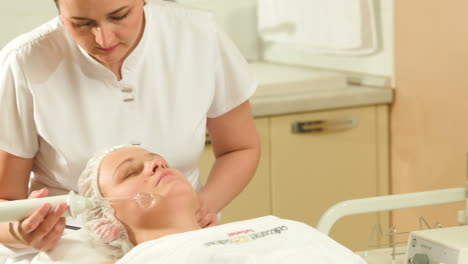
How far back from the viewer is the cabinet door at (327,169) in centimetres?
300

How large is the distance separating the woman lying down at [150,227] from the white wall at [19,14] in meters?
1.36

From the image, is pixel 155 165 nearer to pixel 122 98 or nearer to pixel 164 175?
pixel 164 175

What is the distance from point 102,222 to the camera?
1.74 metres

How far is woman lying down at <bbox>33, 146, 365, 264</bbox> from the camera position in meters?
1.55

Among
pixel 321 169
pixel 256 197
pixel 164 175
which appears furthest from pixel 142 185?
pixel 321 169

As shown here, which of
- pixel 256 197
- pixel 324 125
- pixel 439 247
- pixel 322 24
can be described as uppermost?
pixel 322 24

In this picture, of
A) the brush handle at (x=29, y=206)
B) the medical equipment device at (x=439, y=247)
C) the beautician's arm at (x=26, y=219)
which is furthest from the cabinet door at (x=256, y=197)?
the brush handle at (x=29, y=206)

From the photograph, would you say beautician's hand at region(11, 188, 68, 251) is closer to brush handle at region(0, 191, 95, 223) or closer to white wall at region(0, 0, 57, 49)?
brush handle at region(0, 191, 95, 223)

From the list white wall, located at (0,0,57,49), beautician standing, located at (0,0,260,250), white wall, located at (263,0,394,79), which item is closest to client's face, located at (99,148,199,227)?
beautician standing, located at (0,0,260,250)

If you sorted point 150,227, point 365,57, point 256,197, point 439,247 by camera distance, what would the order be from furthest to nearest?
1. point 365,57
2. point 256,197
3. point 150,227
4. point 439,247

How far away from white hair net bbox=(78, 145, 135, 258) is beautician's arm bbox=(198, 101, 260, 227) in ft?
0.97

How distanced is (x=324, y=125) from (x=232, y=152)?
99cm

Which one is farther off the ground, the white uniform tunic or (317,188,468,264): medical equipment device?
the white uniform tunic

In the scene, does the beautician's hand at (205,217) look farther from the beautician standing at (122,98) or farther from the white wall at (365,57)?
the white wall at (365,57)
